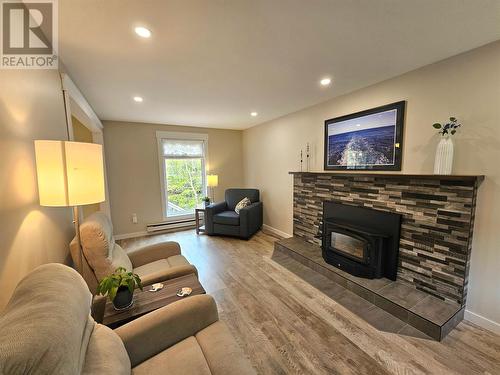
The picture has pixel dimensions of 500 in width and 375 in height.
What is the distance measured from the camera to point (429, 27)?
4.95 feet

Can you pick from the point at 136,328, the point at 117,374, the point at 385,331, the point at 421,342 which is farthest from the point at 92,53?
the point at 421,342

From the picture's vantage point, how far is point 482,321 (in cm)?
185

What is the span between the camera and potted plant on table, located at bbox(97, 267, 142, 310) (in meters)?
1.29

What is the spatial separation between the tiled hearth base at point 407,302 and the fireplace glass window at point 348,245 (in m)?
0.24

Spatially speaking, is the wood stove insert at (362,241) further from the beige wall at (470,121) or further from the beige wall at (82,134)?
the beige wall at (82,134)

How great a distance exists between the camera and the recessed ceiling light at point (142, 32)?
4.88 feet

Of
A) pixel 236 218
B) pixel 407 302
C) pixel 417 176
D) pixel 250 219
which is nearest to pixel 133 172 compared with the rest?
pixel 236 218

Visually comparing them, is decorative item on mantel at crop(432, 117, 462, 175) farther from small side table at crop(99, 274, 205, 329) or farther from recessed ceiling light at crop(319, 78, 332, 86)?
small side table at crop(99, 274, 205, 329)

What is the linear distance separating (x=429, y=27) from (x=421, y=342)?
2.38 metres

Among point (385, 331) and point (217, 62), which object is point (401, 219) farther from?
point (217, 62)

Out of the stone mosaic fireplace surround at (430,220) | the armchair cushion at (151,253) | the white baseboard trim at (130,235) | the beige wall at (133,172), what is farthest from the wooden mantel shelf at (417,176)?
the white baseboard trim at (130,235)

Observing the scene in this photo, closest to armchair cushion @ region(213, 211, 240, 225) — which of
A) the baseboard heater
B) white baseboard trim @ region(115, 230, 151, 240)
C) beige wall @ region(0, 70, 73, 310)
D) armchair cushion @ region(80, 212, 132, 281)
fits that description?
the baseboard heater

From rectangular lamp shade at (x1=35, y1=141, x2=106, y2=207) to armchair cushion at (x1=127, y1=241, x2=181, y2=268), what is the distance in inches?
44.9

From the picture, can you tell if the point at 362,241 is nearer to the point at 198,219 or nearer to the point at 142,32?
the point at 142,32
